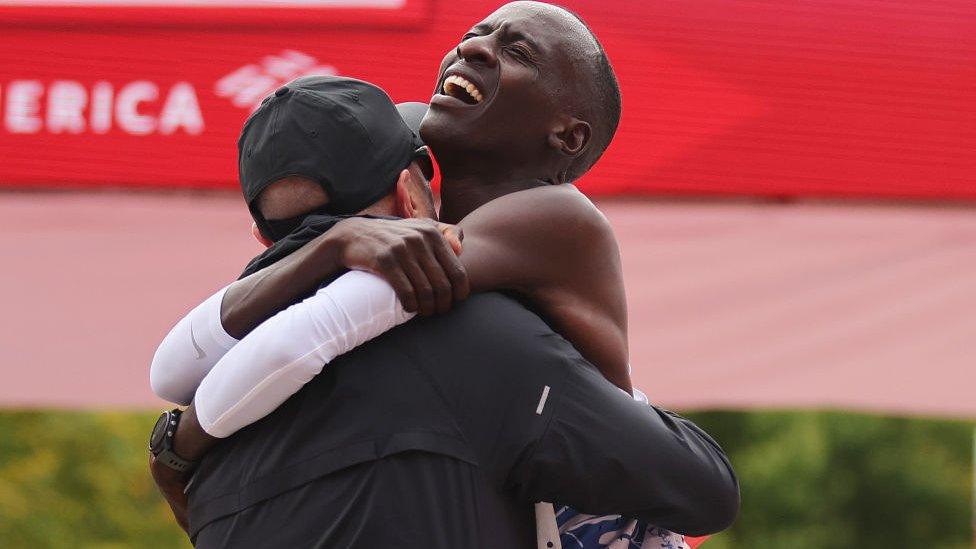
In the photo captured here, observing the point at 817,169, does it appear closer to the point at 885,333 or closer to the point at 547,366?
the point at 885,333

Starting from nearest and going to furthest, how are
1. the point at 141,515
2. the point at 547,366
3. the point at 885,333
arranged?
the point at 547,366 → the point at 885,333 → the point at 141,515

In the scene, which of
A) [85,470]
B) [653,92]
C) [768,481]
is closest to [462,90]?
[653,92]

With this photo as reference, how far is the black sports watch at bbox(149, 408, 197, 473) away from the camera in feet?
5.82

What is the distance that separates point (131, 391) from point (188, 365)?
1.63 metres

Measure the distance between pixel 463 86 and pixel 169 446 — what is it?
0.59 meters

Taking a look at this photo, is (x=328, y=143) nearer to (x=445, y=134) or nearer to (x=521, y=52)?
(x=445, y=134)

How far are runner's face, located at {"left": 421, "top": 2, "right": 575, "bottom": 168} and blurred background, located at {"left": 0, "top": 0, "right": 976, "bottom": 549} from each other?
1264 millimetres

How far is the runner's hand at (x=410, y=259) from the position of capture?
5.32 ft

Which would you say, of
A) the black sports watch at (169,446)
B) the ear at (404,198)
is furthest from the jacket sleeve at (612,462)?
the black sports watch at (169,446)

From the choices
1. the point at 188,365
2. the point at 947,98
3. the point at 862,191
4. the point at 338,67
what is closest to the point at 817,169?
the point at 862,191

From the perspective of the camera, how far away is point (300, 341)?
1.60m

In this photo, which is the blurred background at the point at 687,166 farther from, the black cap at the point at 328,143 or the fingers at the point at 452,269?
the fingers at the point at 452,269

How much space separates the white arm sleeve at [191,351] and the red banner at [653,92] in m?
1.48

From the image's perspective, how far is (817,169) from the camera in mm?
3232
